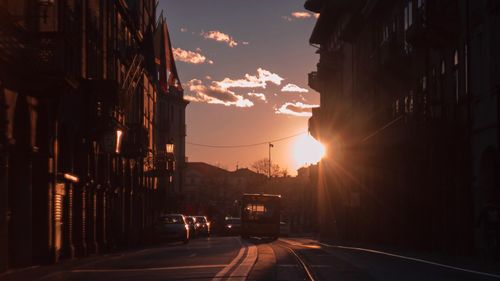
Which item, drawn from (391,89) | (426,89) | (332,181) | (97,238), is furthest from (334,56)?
(97,238)

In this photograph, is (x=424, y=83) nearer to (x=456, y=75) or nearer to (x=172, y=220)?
(x=456, y=75)

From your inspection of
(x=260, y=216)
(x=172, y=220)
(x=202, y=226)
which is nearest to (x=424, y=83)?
(x=172, y=220)

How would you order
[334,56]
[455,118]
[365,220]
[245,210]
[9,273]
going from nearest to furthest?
[9,273] < [455,118] < [365,220] < [245,210] < [334,56]

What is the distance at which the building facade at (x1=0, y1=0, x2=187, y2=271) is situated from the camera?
23.0 metres

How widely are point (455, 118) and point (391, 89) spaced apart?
1265 cm

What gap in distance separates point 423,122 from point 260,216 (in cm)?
2834

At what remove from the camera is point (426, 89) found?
3812 cm

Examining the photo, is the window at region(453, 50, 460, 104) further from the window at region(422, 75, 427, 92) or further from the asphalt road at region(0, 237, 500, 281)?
the asphalt road at region(0, 237, 500, 281)

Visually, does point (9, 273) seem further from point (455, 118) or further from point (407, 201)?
point (407, 201)

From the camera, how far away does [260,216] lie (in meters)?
61.2

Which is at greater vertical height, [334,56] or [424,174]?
[334,56]

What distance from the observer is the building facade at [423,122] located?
31359 mm

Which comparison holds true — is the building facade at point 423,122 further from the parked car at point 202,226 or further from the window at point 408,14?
the parked car at point 202,226

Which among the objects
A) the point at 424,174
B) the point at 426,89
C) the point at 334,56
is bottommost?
the point at 424,174
